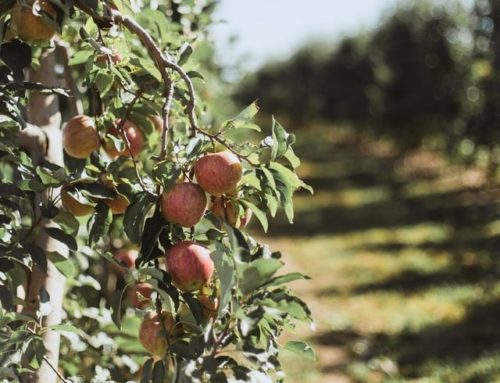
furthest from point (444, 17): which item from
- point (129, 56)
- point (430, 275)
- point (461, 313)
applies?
point (129, 56)

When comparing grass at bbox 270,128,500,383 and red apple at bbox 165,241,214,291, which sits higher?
red apple at bbox 165,241,214,291

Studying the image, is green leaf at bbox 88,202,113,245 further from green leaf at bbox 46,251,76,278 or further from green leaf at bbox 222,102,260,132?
green leaf at bbox 222,102,260,132

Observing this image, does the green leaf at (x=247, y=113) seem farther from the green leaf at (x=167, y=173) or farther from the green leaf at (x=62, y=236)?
the green leaf at (x=62, y=236)

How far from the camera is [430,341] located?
5848 mm

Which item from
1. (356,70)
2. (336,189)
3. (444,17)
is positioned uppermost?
(444,17)

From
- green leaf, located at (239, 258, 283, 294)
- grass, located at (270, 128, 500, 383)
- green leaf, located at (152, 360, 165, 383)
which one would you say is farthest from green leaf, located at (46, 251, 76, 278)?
grass, located at (270, 128, 500, 383)

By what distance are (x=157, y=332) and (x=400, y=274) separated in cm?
716

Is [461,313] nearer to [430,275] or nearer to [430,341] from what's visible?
[430,341]

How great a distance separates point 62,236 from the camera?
1.47m

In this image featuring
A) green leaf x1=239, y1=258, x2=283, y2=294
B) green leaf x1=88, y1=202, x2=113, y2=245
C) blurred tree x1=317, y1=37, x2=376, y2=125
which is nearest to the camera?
green leaf x1=239, y1=258, x2=283, y2=294

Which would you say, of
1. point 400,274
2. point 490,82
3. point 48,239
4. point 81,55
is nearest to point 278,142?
point 81,55

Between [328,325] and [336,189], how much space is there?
27.6ft

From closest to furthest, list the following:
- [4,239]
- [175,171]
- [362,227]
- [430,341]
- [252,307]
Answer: [252,307]
[175,171]
[4,239]
[430,341]
[362,227]

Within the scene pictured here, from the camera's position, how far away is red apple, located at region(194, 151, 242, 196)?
1194 millimetres
